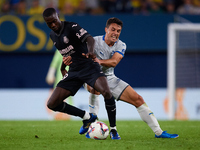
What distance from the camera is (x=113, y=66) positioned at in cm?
583

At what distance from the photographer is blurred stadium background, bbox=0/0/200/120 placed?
40.7ft

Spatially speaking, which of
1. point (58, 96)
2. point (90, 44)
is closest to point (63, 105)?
point (58, 96)

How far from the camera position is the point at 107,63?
5781 mm

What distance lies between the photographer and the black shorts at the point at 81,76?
18.8ft

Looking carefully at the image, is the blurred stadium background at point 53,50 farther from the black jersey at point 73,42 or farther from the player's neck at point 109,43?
the black jersey at point 73,42

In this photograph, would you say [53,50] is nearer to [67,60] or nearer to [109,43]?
[109,43]

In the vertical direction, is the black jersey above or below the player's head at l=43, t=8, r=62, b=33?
below

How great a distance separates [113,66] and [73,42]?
0.65m

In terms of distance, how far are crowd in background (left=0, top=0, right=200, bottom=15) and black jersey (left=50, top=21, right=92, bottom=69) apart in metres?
7.89

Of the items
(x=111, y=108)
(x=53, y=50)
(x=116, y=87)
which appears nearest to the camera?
(x=111, y=108)

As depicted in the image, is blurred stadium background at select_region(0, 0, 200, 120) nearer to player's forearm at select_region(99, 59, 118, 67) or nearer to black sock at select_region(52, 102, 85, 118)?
black sock at select_region(52, 102, 85, 118)

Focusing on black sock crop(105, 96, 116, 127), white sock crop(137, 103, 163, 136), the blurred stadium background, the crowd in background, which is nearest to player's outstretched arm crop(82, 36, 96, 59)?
black sock crop(105, 96, 116, 127)

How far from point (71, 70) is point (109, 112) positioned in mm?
822

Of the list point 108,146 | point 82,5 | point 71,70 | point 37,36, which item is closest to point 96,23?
point 82,5
